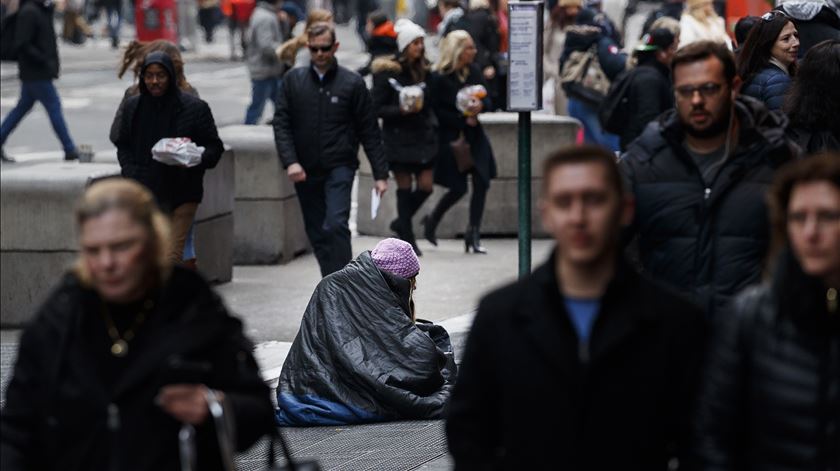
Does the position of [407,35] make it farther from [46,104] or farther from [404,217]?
[46,104]

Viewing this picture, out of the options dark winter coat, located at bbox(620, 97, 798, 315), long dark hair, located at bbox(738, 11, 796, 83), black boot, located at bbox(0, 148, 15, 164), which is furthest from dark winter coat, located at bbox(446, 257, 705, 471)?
black boot, located at bbox(0, 148, 15, 164)

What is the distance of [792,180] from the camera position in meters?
3.85

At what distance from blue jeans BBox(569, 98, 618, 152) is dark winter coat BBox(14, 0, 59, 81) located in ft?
Result: 17.3

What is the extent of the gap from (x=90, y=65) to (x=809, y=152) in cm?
2805

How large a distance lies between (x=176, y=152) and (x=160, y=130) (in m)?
0.24

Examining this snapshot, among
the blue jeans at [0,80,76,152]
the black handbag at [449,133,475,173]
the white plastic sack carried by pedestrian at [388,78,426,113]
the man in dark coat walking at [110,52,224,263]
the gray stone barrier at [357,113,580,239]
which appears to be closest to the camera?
the man in dark coat walking at [110,52,224,263]

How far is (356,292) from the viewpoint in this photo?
28.1 ft

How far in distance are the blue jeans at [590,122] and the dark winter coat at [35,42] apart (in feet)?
17.3

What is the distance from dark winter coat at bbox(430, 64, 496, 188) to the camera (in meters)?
13.8

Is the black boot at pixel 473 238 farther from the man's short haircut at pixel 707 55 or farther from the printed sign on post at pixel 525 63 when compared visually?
the man's short haircut at pixel 707 55

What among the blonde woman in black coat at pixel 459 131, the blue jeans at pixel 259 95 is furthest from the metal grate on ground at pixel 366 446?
the blue jeans at pixel 259 95

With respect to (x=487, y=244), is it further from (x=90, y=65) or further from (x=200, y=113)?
(x=90, y=65)

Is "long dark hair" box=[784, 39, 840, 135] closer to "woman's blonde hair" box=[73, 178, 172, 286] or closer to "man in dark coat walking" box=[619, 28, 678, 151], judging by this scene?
"woman's blonde hair" box=[73, 178, 172, 286]

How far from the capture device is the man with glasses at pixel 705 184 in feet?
16.2
